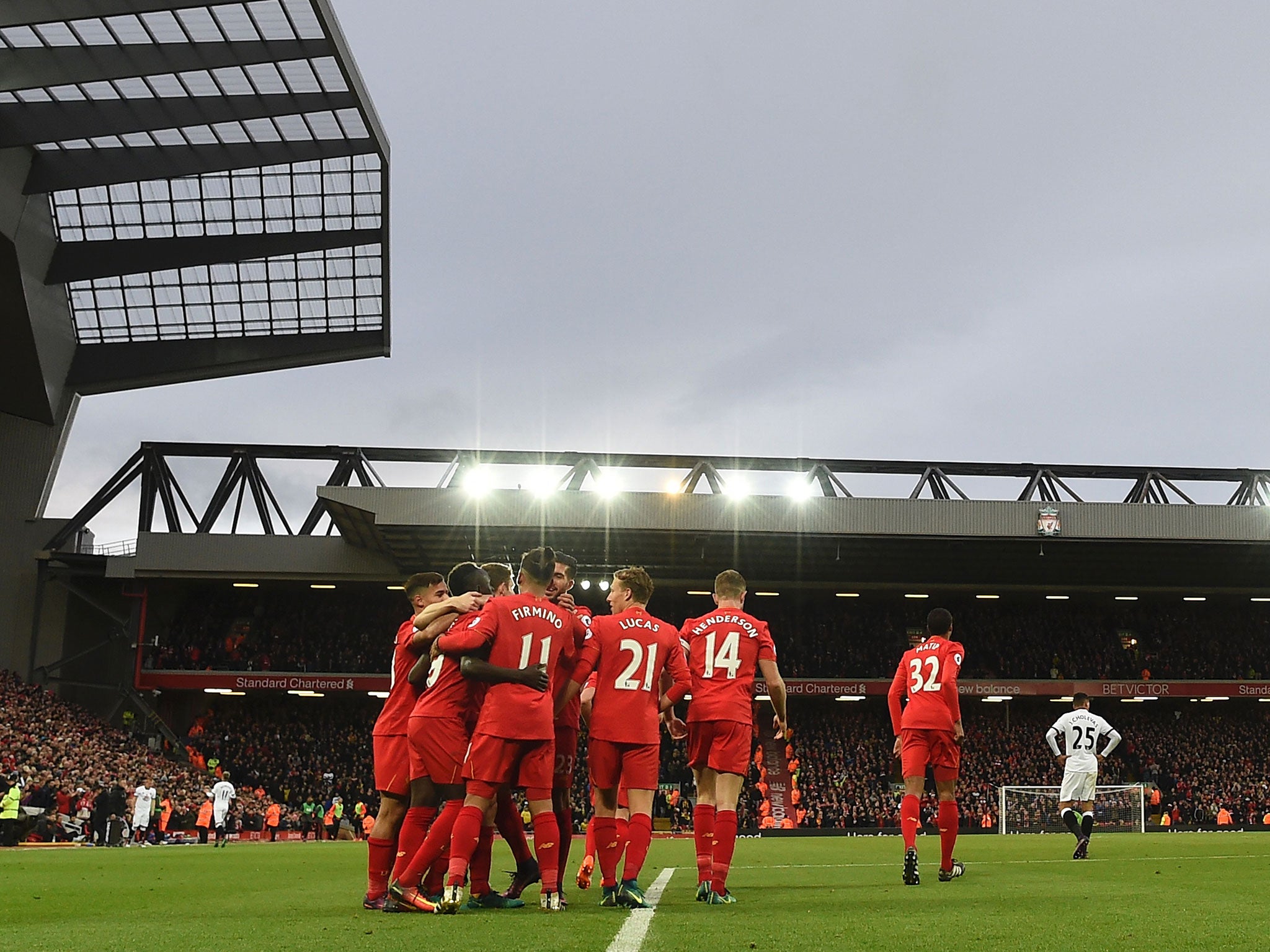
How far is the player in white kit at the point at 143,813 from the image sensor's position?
92.6 feet

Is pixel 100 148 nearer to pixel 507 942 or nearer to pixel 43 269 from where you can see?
pixel 43 269

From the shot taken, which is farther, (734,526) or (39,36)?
(734,526)

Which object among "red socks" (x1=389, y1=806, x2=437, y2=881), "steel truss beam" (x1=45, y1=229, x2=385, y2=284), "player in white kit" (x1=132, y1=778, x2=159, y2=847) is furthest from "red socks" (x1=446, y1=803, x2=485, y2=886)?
"steel truss beam" (x1=45, y1=229, x2=385, y2=284)

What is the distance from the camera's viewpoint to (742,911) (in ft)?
23.9

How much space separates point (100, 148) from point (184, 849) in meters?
21.6

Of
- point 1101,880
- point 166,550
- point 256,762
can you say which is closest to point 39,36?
point 166,550

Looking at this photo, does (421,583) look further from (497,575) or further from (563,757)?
(563,757)

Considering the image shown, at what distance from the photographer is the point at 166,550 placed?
44.4 m

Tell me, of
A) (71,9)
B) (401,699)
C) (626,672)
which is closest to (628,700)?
(626,672)

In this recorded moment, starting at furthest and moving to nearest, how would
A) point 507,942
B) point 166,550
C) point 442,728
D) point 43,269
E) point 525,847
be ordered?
1. point 166,550
2. point 43,269
3. point 525,847
4. point 442,728
5. point 507,942

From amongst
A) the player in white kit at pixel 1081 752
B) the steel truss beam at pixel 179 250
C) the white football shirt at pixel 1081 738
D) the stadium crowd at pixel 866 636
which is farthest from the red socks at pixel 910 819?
→ the stadium crowd at pixel 866 636

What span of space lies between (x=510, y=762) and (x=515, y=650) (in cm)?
66

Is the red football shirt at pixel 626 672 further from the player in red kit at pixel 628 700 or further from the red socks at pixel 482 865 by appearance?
the red socks at pixel 482 865

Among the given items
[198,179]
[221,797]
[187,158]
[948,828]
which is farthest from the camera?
[198,179]
